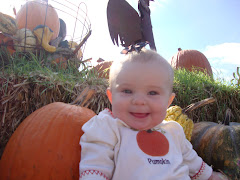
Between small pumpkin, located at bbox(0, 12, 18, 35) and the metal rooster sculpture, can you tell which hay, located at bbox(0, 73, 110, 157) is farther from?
small pumpkin, located at bbox(0, 12, 18, 35)

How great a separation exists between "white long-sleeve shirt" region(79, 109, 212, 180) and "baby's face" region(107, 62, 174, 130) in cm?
9

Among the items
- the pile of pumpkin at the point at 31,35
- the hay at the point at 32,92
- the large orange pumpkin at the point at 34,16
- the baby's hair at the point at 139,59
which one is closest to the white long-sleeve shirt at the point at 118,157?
the baby's hair at the point at 139,59

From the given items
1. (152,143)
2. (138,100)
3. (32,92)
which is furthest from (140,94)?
(32,92)

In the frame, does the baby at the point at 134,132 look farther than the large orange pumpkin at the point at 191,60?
No

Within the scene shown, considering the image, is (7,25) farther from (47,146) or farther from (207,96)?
(207,96)

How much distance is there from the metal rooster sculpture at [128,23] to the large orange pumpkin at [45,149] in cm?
134

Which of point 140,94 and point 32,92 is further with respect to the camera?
point 32,92

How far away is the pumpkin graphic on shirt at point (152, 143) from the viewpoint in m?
1.06

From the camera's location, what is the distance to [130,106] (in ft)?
3.40

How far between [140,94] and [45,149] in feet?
2.04

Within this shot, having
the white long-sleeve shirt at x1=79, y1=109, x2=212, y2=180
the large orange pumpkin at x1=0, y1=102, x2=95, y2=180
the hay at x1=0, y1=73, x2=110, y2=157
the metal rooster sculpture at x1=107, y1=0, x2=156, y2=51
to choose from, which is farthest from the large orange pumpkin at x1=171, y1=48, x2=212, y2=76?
the large orange pumpkin at x1=0, y1=102, x2=95, y2=180

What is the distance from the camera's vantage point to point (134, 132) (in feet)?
3.62

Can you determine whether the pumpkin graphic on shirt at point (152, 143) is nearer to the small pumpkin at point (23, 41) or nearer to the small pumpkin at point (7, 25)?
the small pumpkin at point (23, 41)

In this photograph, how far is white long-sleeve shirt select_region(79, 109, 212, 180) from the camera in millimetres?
945
